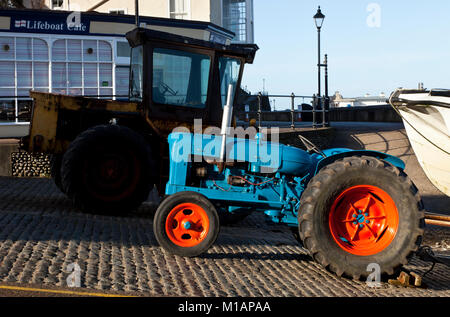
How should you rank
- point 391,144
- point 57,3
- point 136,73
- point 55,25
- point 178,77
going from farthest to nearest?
point 57,3
point 55,25
point 391,144
point 136,73
point 178,77

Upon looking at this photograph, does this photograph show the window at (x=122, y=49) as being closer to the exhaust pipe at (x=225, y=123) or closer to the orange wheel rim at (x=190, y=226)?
the exhaust pipe at (x=225, y=123)

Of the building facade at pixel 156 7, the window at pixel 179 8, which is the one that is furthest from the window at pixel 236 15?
the window at pixel 179 8

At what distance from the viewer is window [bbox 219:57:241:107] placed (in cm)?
1077

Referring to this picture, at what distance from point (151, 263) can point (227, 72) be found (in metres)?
4.95

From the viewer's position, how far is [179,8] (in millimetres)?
29766

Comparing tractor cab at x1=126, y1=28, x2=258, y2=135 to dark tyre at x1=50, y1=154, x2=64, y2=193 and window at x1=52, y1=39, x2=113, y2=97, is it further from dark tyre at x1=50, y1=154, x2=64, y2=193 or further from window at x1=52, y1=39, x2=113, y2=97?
window at x1=52, y1=39, x2=113, y2=97

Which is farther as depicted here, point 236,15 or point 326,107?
point 236,15

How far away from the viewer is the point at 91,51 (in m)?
22.8

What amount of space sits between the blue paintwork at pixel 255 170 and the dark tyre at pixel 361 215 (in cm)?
63

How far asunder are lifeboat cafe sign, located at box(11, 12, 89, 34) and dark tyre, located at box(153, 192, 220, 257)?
1647 cm

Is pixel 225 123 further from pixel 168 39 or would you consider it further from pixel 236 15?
pixel 236 15

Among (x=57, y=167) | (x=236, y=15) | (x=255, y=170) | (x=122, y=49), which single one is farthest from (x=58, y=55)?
(x=236, y=15)

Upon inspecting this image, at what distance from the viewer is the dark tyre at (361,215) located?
6539mm

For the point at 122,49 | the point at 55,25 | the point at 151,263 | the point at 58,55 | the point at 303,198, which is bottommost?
the point at 151,263
